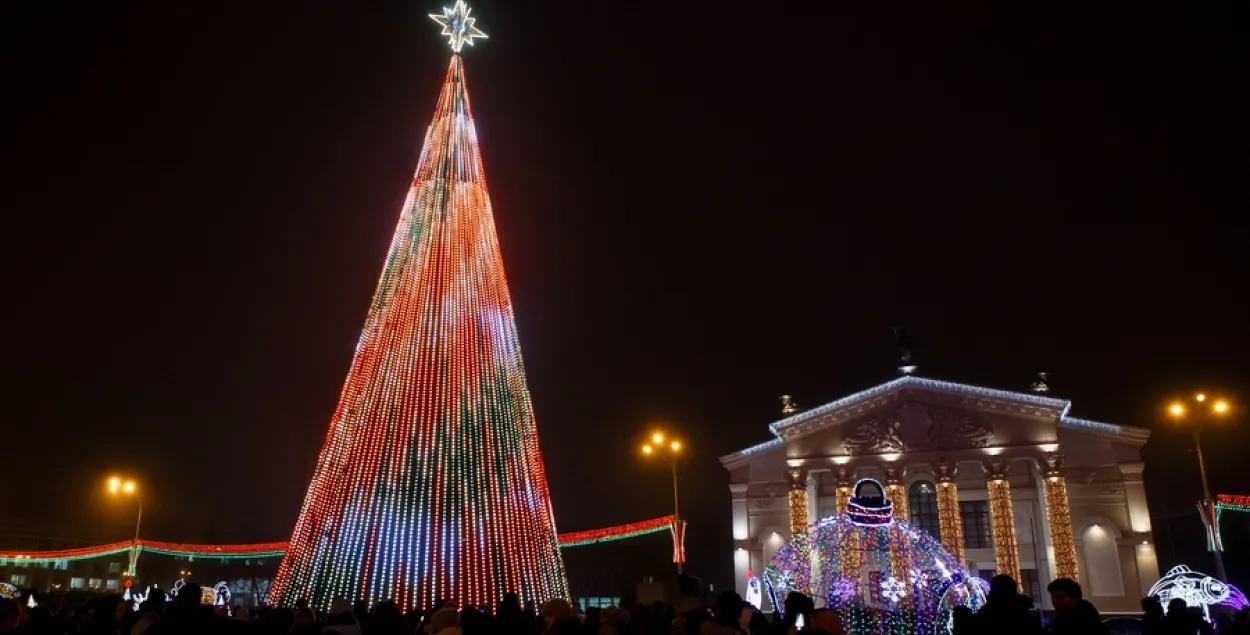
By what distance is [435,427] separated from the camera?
16.7 m

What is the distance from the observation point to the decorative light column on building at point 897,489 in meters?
37.0

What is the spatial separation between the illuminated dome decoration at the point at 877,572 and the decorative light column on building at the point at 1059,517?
20195mm

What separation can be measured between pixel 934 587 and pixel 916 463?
2468 cm

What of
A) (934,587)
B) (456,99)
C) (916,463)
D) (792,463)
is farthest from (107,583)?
(934,587)

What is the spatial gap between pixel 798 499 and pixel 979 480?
8230mm

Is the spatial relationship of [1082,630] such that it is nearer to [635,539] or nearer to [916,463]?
[916,463]

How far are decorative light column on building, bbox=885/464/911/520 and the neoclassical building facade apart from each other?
5cm

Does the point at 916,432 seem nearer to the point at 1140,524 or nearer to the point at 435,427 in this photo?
the point at 1140,524

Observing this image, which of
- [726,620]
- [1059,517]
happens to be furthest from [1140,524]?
[726,620]

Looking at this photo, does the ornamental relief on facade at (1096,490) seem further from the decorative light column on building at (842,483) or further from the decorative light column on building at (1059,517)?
the decorative light column on building at (842,483)

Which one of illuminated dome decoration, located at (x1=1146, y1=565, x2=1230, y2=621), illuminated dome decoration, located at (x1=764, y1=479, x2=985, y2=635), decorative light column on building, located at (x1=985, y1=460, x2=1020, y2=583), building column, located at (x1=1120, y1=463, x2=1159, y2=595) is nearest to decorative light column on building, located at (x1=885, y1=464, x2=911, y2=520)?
decorative light column on building, located at (x1=985, y1=460, x2=1020, y2=583)

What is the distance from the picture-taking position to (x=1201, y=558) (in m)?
44.2

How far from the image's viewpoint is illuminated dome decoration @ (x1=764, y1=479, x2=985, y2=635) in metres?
14.0

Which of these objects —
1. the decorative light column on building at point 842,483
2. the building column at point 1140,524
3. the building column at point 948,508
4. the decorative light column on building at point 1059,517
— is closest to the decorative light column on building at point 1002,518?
the building column at point 948,508
